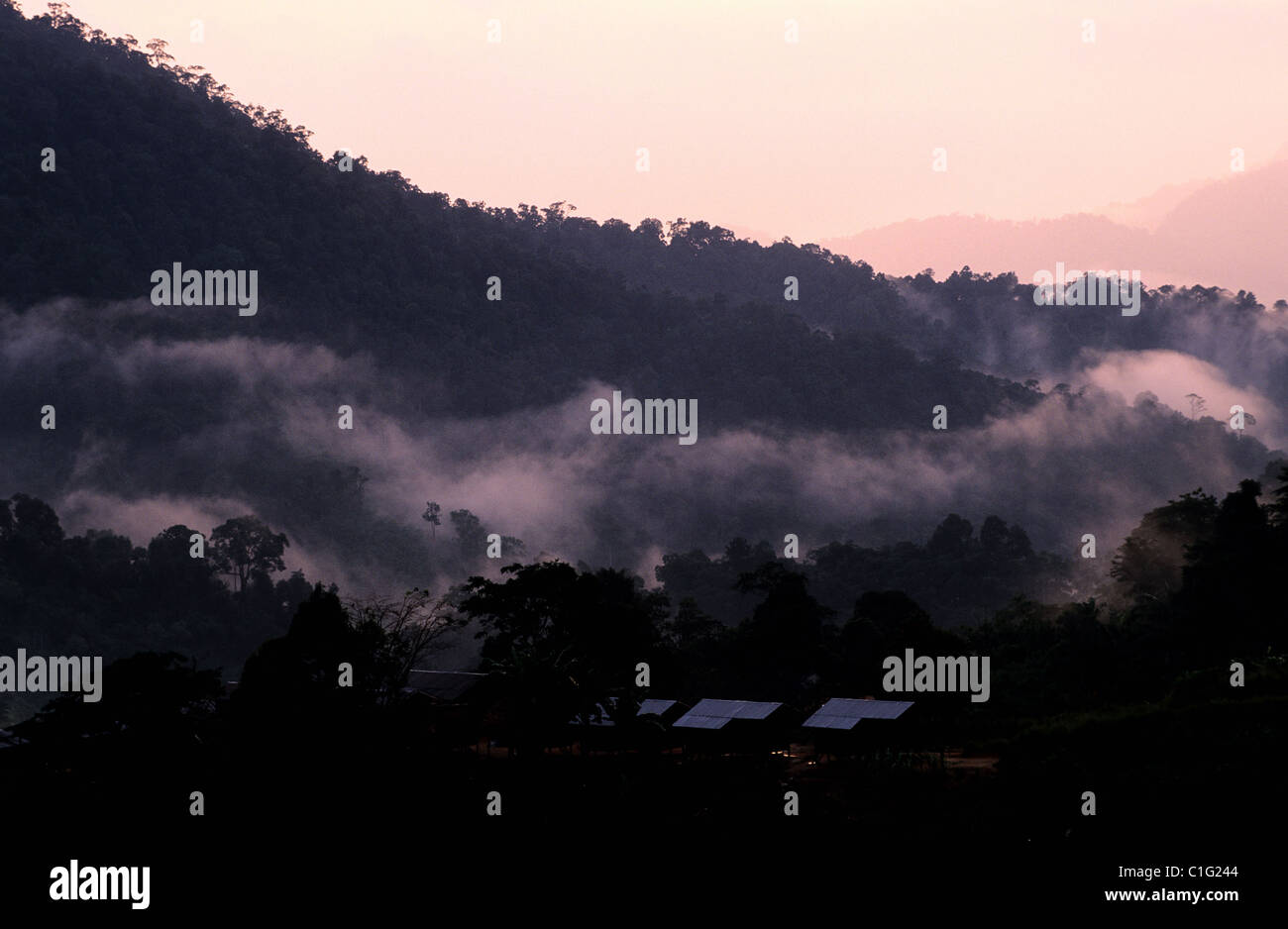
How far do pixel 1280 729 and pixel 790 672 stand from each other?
51138mm

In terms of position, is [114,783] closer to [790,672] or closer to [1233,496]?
[790,672]

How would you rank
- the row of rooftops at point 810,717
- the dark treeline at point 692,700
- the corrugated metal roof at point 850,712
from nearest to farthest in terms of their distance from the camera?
the dark treeline at point 692,700, the corrugated metal roof at point 850,712, the row of rooftops at point 810,717

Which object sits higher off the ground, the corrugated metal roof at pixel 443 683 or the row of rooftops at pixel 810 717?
the corrugated metal roof at pixel 443 683

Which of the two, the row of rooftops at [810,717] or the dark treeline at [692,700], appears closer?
the dark treeline at [692,700]

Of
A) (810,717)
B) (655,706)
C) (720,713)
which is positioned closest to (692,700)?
(655,706)

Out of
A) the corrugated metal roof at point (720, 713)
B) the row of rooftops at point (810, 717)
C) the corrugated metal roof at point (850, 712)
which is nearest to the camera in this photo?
the corrugated metal roof at point (850, 712)

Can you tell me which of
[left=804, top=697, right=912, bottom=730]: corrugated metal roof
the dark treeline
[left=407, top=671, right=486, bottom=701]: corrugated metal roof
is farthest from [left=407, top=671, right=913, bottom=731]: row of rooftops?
[left=407, top=671, right=486, bottom=701]: corrugated metal roof

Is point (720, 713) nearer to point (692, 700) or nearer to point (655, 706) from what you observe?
point (655, 706)

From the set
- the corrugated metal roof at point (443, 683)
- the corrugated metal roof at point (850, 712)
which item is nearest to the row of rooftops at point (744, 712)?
the corrugated metal roof at point (850, 712)

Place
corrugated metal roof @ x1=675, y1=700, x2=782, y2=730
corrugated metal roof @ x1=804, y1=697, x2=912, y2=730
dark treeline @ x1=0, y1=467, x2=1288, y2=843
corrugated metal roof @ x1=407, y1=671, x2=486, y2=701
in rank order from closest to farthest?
dark treeline @ x1=0, y1=467, x2=1288, y2=843
corrugated metal roof @ x1=804, y1=697, x2=912, y2=730
corrugated metal roof @ x1=675, y1=700, x2=782, y2=730
corrugated metal roof @ x1=407, y1=671, x2=486, y2=701

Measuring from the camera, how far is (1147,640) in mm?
99312

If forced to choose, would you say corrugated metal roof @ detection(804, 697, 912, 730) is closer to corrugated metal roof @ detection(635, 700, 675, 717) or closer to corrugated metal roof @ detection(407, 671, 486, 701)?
corrugated metal roof @ detection(635, 700, 675, 717)

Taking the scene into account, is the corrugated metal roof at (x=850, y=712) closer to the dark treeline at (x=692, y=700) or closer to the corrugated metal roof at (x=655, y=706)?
the dark treeline at (x=692, y=700)

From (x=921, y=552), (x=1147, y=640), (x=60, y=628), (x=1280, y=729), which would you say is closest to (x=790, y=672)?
(x=1147, y=640)
